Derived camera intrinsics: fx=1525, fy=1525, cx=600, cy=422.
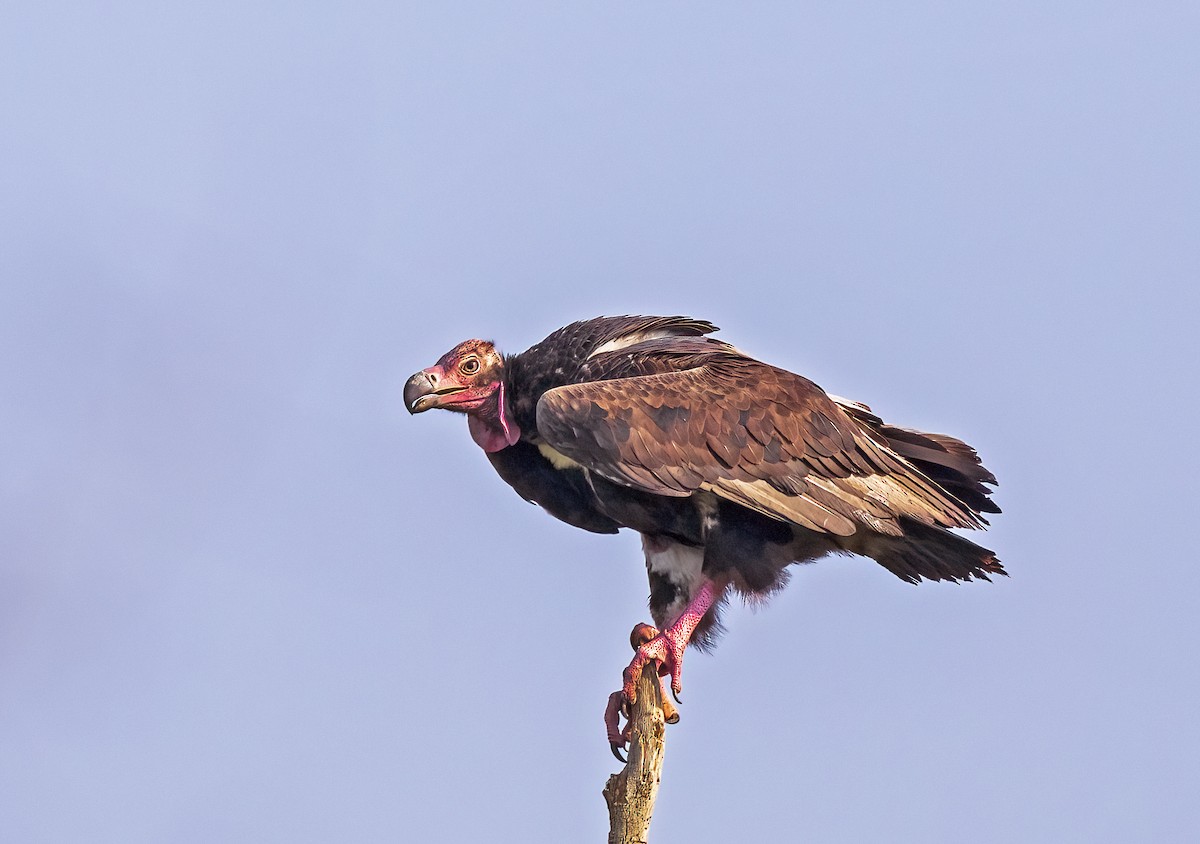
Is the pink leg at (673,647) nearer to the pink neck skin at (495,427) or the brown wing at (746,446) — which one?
the brown wing at (746,446)

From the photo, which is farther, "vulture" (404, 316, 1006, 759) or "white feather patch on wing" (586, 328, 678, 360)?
"white feather patch on wing" (586, 328, 678, 360)

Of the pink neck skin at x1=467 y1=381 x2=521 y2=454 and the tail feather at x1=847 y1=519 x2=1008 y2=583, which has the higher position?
the pink neck skin at x1=467 y1=381 x2=521 y2=454

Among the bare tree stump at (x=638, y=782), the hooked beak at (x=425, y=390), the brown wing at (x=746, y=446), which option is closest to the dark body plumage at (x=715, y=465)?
the brown wing at (x=746, y=446)

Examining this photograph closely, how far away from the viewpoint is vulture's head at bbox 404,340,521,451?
25.3ft

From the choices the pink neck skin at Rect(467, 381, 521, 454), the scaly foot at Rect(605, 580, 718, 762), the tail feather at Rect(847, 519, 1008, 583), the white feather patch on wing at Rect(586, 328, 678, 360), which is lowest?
the scaly foot at Rect(605, 580, 718, 762)

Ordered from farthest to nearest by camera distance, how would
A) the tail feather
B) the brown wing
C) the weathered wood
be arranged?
1. the tail feather
2. the brown wing
3. the weathered wood

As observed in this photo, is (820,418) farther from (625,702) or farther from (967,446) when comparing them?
(625,702)

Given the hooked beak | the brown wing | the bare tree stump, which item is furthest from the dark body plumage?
the bare tree stump

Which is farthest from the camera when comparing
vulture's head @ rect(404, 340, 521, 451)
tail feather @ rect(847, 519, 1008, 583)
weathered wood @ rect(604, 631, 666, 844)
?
vulture's head @ rect(404, 340, 521, 451)

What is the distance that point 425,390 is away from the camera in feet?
25.3

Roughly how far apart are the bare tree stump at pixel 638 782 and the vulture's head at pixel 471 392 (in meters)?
1.92

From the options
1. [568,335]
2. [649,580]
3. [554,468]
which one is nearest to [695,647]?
[649,580]

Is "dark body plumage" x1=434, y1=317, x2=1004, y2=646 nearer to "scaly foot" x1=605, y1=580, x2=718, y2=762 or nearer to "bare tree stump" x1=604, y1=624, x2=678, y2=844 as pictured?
"scaly foot" x1=605, y1=580, x2=718, y2=762

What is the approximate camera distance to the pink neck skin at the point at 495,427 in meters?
7.77
